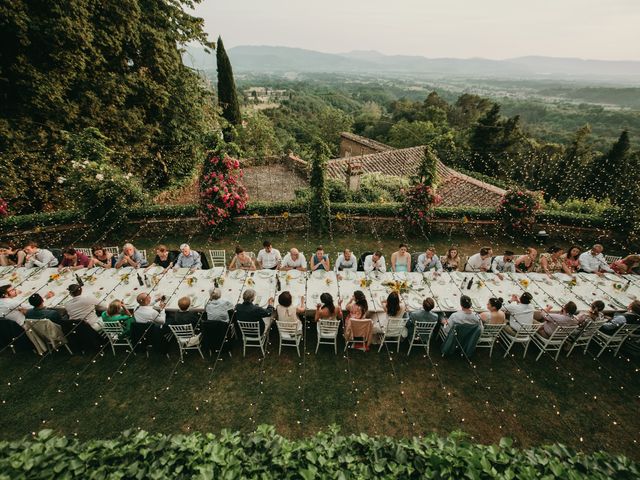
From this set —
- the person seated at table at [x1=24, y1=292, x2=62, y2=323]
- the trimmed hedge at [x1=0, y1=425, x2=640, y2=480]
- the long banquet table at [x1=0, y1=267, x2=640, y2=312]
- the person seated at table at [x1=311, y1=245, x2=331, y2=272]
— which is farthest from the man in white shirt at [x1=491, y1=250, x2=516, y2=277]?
the person seated at table at [x1=24, y1=292, x2=62, y2=323]

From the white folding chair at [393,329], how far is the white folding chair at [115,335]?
15.9 feet

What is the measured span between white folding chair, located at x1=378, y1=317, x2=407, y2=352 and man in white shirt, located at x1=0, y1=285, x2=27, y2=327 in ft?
22.3

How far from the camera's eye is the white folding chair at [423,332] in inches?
238

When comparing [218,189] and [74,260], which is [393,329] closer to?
[218,189]

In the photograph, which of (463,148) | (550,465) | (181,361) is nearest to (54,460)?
(181,361)

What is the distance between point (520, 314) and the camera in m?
6.21

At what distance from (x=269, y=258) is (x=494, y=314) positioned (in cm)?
514

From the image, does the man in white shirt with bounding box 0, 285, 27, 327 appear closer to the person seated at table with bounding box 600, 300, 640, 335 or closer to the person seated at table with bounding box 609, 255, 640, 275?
the person seated at table with bounding box 600, 300, 640, 335

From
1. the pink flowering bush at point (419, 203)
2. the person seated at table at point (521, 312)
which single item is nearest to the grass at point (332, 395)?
the person seated at table at point (521, 312)

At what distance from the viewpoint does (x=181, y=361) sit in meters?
6.16

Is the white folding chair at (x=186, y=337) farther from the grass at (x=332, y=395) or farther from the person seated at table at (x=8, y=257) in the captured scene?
the person seated at table at (x=8, y=257)

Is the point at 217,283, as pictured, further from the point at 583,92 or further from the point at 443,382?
the point at 583,92

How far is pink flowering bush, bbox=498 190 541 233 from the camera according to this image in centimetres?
1070

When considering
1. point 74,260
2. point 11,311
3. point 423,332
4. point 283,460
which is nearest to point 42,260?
point 74,260
